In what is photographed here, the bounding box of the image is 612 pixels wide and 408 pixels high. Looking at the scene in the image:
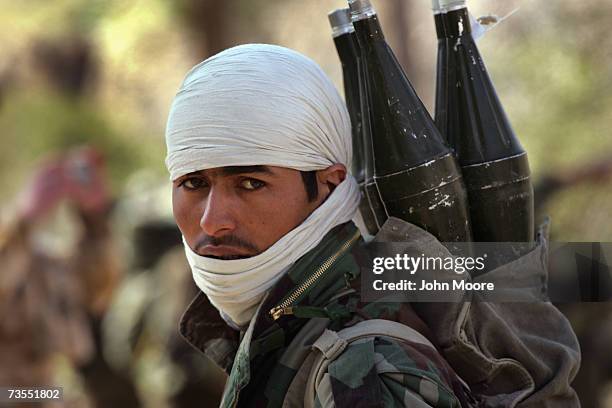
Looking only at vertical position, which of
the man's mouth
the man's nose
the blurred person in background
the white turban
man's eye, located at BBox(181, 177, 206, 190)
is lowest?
the blurred person in background

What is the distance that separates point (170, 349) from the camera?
7.91 meters

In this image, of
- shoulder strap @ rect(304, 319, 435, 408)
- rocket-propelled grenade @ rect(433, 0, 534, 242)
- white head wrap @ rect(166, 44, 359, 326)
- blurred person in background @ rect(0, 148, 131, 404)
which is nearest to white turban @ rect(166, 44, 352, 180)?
white head wrap @ rect(166, 44, 359, 326)

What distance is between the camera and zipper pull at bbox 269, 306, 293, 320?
2129 mm

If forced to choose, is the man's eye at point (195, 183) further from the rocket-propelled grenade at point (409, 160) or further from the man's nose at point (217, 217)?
the rocket-propelled grenade at point (409, 160)

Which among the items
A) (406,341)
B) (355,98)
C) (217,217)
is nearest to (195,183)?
(217,217)

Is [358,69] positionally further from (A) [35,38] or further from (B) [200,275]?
(A) [35,38]

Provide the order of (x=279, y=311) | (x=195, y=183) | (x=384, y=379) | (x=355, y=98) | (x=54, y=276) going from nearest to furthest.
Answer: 1. (x=384, y=379)
2. (x=279, y=311)
3. (x=195, y=183)
4. (x=355, y=98)
5. (x=54, y=276)

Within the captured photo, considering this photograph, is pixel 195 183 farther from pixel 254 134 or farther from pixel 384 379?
pixel 384 379

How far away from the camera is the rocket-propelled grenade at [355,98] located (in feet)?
7.47

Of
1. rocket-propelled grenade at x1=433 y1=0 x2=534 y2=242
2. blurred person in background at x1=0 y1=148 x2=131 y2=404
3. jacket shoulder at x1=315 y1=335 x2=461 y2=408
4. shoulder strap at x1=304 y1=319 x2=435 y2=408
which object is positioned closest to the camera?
jacket shoulder at x1=315 y1=335 x2=461 y2=408

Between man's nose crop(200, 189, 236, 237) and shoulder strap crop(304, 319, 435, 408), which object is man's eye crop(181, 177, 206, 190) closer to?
man's nose crop(200, 189, 236, 237)

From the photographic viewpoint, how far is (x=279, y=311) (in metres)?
2.14

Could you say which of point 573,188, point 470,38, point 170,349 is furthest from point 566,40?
point 470,38

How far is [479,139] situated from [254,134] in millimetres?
465
